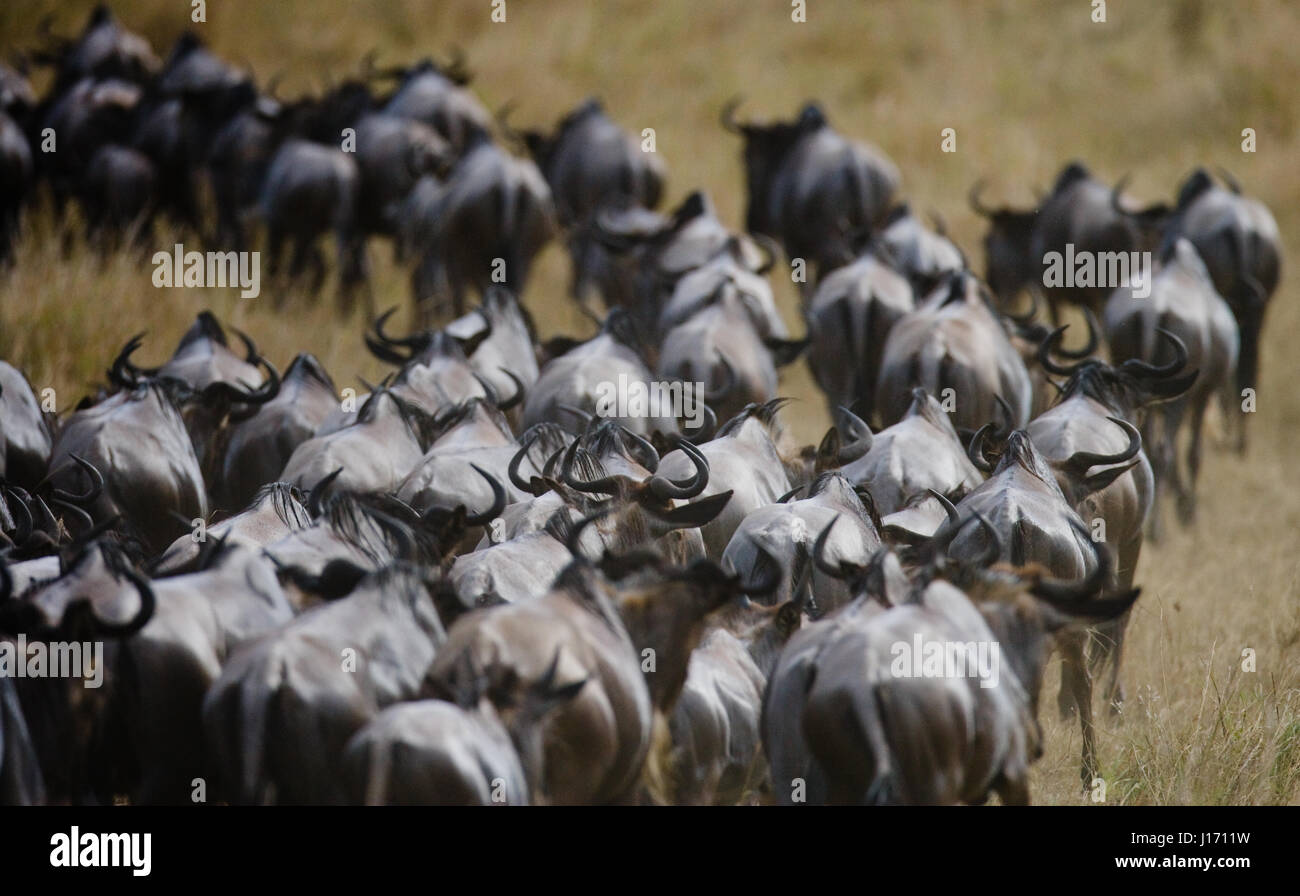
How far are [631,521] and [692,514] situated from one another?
34cm

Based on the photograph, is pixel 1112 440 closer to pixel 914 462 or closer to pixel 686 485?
pixel 914 462

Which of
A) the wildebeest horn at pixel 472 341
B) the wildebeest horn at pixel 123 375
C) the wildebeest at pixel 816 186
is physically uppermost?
the wildebeest at pixel 816 186

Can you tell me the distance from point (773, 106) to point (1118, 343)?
38.1 ft

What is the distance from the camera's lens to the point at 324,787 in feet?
14.1

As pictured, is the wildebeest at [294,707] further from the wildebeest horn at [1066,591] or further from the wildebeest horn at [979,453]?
the wildebeest horn at [979,453]

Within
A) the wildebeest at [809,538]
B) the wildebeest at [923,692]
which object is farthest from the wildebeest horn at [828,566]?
the wildebeest at [809,538]

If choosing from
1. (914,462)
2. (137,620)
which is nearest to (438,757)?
(137,620)

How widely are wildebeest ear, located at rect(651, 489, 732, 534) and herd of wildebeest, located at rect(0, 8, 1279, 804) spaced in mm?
19

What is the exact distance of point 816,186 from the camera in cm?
1307

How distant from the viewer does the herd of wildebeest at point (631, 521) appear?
171 inches

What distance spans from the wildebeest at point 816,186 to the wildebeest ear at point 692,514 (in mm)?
6455

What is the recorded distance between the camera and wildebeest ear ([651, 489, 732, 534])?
5805 mm

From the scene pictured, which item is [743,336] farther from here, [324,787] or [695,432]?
[324,787]
